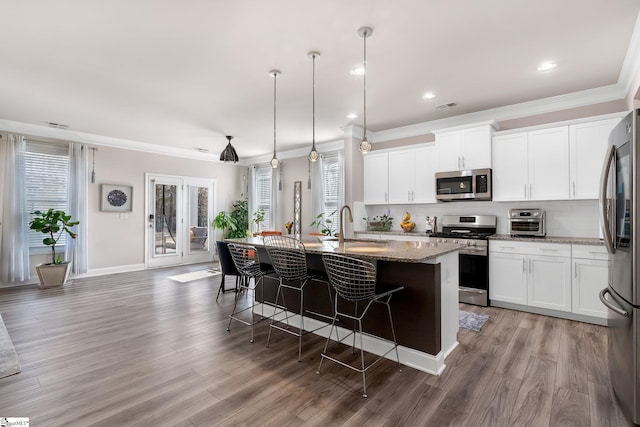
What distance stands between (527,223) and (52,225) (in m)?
7.62

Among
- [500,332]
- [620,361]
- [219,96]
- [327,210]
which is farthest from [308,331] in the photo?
[327,210]

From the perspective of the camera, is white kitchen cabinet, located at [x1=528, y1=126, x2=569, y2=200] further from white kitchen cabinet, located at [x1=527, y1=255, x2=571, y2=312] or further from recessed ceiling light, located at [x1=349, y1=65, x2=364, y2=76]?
recessed ceiling light, located at [x1=349, y1=65, x2=364, y2=76]

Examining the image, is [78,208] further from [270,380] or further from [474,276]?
[474,276]

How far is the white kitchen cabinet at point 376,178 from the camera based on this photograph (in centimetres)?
562

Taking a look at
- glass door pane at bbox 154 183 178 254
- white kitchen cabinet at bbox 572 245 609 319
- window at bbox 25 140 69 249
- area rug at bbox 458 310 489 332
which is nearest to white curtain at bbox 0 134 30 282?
window at bbox 25 140 69 249

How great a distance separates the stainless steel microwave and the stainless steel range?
0.47m

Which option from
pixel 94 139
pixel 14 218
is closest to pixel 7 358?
pixel 14 218

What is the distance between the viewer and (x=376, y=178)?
226 inches

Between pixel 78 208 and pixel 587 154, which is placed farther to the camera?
pixel 78 208

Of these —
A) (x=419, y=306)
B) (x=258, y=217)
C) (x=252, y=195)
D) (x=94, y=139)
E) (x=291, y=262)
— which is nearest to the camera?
(x=419, y=306)

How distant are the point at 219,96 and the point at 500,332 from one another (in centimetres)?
447

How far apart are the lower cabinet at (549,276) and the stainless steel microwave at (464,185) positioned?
0.76m

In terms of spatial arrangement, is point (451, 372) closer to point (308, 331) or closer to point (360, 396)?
point (360, 396)

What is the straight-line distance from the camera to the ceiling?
7.95 ft
